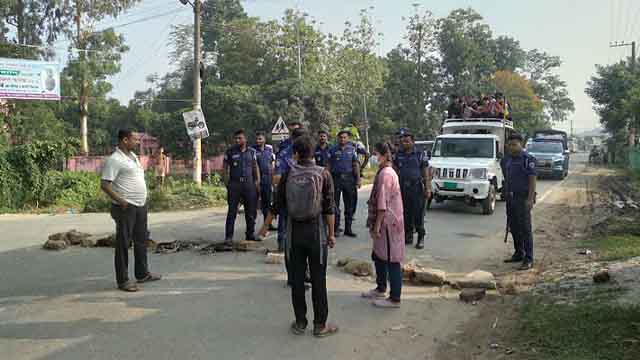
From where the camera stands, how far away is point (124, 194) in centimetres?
654

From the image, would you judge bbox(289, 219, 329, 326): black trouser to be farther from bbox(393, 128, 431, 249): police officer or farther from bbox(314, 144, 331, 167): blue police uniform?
bbox(314, 144, 331, 167): blue police uniform

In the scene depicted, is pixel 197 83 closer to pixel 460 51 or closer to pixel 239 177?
pixel 239 177

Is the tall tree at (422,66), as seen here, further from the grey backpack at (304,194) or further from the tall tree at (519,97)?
the grey backpack at (304,194)

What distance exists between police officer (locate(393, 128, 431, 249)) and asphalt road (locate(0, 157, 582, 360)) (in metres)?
0.50

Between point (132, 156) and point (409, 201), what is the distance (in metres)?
4.70

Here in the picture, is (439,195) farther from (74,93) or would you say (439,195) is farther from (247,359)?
(74,93)

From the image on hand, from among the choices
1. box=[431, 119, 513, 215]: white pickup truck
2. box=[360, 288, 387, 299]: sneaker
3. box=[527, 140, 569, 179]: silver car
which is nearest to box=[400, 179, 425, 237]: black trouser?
box=[360, 288, 387, 299]: sneaker

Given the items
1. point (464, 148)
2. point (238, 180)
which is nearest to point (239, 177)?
point (238, 180)

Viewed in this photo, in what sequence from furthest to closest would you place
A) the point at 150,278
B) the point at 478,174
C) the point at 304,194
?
the point at 478,174 → the point at 150,278 → the point at 304,194

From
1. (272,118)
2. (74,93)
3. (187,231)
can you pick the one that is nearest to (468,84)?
(272,118)

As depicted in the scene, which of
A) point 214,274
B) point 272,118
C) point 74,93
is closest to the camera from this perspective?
point 214,274

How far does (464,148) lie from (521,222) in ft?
23.0

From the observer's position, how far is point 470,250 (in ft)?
30.8

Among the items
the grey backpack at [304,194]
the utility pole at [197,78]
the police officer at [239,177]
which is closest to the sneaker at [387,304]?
the grey backpack at [304,194]
